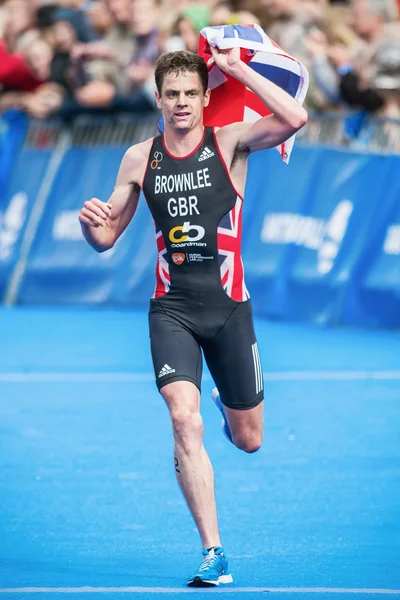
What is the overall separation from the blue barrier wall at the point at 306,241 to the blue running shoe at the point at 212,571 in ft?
26.3

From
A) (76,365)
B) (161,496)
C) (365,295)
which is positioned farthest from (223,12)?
(161,496)

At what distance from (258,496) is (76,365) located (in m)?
5.20

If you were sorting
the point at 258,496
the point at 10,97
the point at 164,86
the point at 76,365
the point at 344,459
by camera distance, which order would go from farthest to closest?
the point at 10,97 < the point at 76,365 < the point at 344,459 < the point at 258,496 < the point at 164,86

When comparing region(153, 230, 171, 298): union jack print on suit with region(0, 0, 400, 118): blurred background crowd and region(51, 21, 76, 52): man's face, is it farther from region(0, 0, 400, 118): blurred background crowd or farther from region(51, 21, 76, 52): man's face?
region(51, 21, 76, 52): man's face

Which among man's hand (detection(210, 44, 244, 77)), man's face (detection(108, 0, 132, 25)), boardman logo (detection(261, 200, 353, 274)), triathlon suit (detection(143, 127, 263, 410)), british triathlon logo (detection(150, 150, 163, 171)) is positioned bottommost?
triathlon suit (detection(143, 127, 263, 410))

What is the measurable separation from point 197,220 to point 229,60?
83 centimetres

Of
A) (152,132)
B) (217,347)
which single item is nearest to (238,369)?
(217,347)

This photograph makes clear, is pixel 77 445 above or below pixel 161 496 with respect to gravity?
above

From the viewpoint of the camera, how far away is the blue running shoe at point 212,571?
19.4 feet

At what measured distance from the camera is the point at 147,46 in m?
16.2

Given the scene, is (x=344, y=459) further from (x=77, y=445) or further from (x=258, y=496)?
(x=77, y=445)

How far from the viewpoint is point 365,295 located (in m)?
14.1

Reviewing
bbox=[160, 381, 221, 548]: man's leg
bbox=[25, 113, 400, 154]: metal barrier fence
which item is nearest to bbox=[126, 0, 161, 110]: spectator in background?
bbox=[25, 113, 400, 154]: metal barrier fence

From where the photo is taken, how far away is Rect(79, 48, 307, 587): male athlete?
638cm
